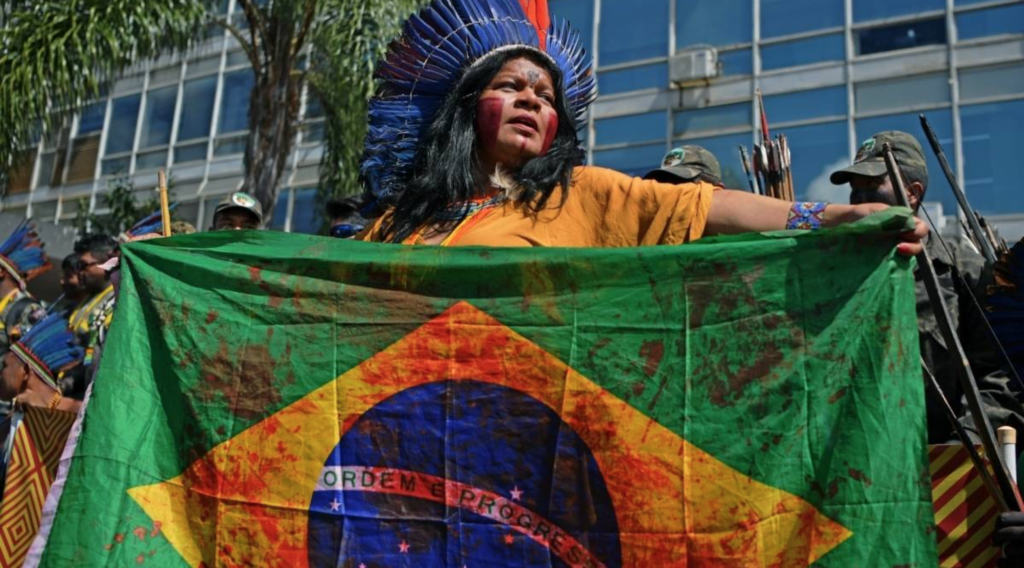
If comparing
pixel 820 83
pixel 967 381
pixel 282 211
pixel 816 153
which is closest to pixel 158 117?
pixel 282 211

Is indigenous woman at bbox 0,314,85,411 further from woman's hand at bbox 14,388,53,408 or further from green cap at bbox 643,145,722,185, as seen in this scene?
green cap at bbox 643,145,722,185

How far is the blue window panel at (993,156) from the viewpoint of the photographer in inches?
448

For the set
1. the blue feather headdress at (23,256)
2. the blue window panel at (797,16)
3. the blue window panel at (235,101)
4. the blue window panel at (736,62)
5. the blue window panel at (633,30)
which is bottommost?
the blue feather headdress at (23,256)

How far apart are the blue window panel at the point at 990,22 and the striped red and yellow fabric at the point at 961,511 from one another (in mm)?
10455

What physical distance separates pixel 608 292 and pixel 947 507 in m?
1.13

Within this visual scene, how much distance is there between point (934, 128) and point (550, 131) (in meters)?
9.66

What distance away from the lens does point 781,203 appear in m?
2.59

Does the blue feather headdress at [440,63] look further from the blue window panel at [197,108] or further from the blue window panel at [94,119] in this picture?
the blue window panel at [94,119]

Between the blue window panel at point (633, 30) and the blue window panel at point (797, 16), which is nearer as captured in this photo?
the blue window panel at point (797, 16)

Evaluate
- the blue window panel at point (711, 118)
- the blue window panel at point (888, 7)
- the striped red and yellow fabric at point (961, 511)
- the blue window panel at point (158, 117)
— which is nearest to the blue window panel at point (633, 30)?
the blue window panel at point (711, 118)

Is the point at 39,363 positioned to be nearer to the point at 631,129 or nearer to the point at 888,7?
the point at 631,129

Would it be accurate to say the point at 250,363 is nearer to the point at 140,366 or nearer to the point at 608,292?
the point at 140,366

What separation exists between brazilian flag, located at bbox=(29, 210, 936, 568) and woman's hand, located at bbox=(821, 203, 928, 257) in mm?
31

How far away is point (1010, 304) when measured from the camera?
3094 mm
